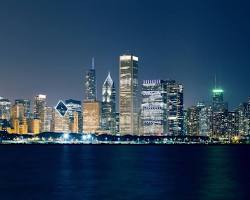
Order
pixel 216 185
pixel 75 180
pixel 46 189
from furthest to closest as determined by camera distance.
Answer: pixel 75 180, pixel 216 185, pixel 46 189

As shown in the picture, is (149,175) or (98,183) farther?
(149,175)

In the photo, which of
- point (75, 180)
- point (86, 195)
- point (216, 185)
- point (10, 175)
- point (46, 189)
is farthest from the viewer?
point (10, 175)

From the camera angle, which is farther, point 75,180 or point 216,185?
point 75,180

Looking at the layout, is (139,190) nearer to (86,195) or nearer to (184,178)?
(86,195)

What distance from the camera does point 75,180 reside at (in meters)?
77.1

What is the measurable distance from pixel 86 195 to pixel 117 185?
9158 mm

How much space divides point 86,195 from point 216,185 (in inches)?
704

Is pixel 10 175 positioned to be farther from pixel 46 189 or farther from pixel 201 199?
pixel 201 199

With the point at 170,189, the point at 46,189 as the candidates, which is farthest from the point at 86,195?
the point at 170,189

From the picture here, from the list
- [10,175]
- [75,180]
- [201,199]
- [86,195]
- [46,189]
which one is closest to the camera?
[201,199]

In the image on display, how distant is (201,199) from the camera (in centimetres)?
5634

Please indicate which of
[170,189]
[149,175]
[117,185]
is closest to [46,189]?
[117,185]

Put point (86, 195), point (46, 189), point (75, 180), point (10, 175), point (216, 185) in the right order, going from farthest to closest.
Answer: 1. point (10, 175)
2. point (75, 180)
3. point (216, 185)
4. point (46, 189)
5. point (86, 195)

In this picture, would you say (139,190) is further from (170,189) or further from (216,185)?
(216,185)
